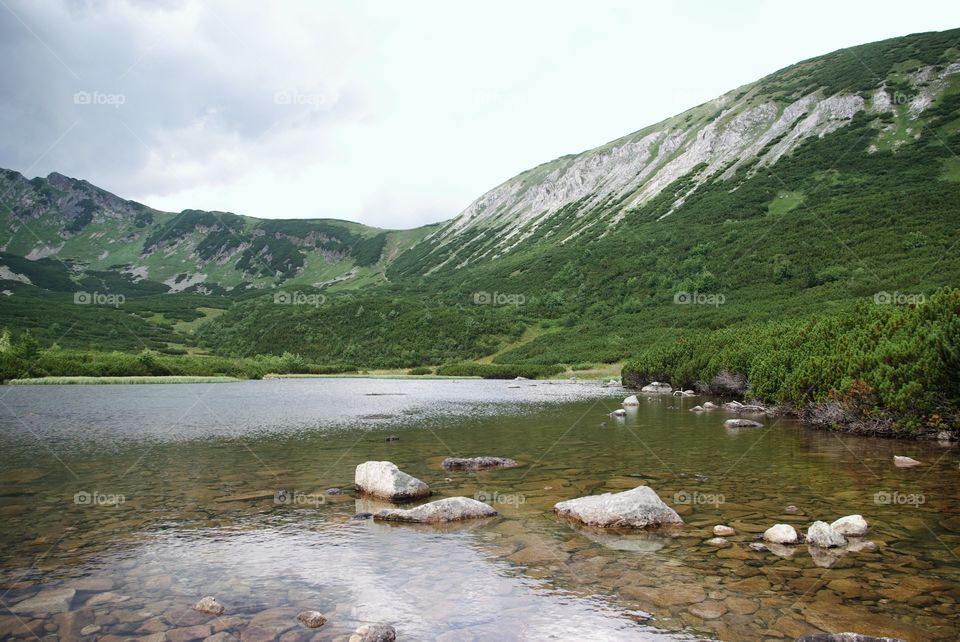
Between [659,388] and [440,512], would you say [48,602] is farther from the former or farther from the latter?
[659,388]

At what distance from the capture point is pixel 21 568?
942 cm

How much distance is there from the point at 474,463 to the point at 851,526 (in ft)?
35.6

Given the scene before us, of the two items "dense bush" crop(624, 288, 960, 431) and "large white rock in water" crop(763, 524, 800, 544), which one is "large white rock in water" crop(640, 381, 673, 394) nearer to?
"dense bush" crop(624, 288, 960, 431)

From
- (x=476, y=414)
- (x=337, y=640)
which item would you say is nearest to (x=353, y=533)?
(x=337, y=640)

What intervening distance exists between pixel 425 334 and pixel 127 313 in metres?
100

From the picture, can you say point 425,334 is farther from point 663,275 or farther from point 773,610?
point 773,610
